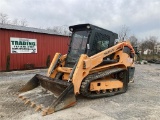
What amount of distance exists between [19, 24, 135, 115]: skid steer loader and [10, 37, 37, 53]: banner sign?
787 centimetres

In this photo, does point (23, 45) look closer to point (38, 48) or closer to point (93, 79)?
point (38, 48)

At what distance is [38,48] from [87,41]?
32.2 feet

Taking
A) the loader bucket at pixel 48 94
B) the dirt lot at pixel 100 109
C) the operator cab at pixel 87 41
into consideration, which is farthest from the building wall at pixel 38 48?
the operator cab at pixel 87 41

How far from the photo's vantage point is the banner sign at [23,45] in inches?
561

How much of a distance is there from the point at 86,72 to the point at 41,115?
6.37 feet

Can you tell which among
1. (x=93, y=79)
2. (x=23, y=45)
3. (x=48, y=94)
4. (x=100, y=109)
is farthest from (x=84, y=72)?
(x=23, y=45)

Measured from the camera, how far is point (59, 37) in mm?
17578

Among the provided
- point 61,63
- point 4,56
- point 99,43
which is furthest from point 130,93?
point 4,56

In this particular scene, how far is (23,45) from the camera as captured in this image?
1488 centimetres

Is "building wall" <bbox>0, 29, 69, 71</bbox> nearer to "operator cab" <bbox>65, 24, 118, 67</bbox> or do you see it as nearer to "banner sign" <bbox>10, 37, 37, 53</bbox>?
"banner sign" <bbox>10, 37, 37, 53</bbox>

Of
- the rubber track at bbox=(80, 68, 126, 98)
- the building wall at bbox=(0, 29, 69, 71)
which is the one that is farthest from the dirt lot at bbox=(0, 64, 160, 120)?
the building wall at bbox=(0, 29, 69, 71)

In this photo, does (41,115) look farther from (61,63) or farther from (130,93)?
(130,93)

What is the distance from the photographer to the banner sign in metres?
14.2

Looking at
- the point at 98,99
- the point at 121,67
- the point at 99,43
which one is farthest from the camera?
the point at 121,67
